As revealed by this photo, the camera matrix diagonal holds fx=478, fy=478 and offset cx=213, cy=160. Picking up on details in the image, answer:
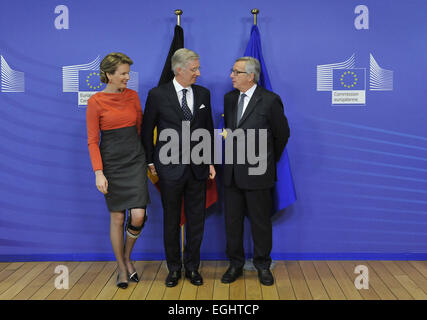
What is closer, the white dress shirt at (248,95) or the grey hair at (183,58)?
the grey hair at (183,58)

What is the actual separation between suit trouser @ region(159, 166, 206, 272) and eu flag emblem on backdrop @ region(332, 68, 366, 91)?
130 centimetres

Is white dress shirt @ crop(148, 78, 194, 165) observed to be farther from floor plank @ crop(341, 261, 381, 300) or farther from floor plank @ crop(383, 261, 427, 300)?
floor plank @ crop(383, 261, 427, 300)

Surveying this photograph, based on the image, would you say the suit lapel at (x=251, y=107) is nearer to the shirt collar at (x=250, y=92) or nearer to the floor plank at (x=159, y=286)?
the shirt collar at (x=250, y=92)

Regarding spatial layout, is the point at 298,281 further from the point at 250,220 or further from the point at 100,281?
the point at 100,281

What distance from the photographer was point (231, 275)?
10.9 ft

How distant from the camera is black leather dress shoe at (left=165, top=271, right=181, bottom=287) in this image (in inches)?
126

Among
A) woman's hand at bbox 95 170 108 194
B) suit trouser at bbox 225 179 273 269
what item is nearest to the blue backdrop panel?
suit trouser at bbox 225 179 273 269

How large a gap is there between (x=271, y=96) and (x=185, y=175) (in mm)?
789

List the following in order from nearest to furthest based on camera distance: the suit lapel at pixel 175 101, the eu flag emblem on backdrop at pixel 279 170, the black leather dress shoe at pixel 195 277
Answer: the suit lapel at pixel 175 101 < the black leather dress shoe at pixel 195 277 < the eu flag emblem on backdrop at pixel 279 170

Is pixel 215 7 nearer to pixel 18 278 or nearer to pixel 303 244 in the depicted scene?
pixel 303 244

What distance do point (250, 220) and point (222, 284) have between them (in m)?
0.48

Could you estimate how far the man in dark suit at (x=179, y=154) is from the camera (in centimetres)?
313

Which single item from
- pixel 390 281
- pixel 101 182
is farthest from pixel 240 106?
pixel 390 281

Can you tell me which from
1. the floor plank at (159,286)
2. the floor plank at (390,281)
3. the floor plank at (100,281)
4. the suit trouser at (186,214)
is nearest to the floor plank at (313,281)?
the floor plank at (390,281)
